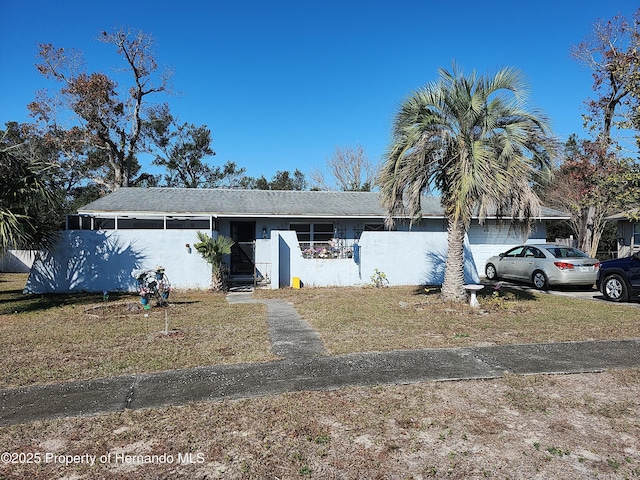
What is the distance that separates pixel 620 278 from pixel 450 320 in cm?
571

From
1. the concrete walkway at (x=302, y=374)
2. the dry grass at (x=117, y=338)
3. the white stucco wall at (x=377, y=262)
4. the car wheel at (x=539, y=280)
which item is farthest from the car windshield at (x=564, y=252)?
the dry grass at (x=117, y=338)

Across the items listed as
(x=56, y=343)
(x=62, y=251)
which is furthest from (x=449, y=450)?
(x=62, y=251)

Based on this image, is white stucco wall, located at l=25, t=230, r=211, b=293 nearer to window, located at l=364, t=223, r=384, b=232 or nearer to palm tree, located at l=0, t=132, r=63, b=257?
palm tree, located at l=0, t=132, r=63, b=257

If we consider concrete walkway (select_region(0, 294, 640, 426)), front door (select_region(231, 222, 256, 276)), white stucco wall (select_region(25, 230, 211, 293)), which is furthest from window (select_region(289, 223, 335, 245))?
concrete walkway (select_region(0, 294, 640, 426))

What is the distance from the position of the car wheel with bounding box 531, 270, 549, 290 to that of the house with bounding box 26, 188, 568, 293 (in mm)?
1832

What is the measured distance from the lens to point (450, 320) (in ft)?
26.5

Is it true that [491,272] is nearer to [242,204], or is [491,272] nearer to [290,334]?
[242,204]

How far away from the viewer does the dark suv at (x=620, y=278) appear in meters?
10.1

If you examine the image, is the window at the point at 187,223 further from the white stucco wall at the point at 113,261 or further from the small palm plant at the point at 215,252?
the small palm plant at the point at 215,252

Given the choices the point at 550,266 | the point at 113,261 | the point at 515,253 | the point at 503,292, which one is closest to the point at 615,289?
the point at 550,266

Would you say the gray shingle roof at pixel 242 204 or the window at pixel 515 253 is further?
the gray shingle roof at pixel 242 204

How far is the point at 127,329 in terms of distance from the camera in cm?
734

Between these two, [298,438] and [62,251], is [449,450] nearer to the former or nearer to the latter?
[298,438]

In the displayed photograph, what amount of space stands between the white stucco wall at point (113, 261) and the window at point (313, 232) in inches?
169
